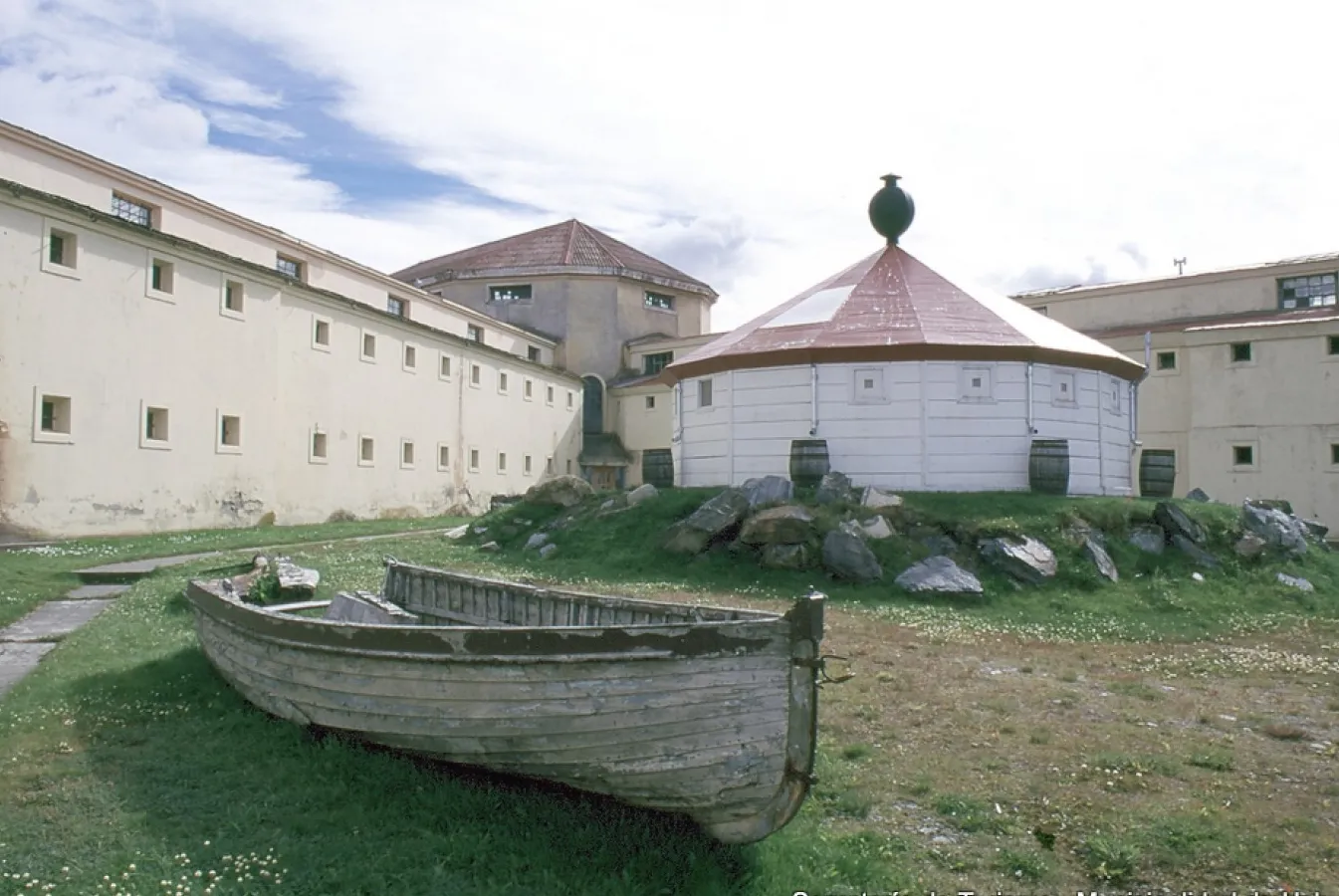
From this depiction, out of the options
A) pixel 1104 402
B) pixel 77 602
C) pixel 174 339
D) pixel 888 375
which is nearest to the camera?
pixel 77 602

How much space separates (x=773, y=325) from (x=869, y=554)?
8407 millimetres

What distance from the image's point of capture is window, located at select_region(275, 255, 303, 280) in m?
33.4

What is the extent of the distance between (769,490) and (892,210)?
11.1 m

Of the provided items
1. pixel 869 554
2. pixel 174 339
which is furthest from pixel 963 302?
pixel 174 339

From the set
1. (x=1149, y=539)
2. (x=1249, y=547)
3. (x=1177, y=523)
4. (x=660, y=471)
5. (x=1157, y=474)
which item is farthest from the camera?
(x=660, y=471)

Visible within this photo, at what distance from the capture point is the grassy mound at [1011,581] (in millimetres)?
A: 15109

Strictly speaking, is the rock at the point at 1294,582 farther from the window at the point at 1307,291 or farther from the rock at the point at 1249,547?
the window at the point at 1307,291

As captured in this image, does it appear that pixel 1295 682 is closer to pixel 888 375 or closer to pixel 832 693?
pixel 832 693

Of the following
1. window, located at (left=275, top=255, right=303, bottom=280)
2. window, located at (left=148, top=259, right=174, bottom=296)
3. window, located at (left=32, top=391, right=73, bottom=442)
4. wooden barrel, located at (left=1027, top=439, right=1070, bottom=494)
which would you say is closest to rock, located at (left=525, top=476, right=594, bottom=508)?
wooden barrel, located at (left=1027, top=439, right=1070, bottom=494)

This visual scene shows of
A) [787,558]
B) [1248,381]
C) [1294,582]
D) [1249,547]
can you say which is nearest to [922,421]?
[787,558]

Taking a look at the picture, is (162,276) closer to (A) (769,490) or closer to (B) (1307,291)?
(A) (769,490)

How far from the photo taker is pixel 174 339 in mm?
26156

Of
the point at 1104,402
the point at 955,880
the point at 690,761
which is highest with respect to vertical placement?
the point at 1104,402

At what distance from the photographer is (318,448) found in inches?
1251
